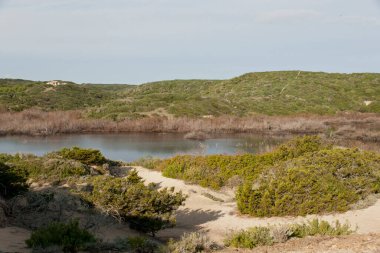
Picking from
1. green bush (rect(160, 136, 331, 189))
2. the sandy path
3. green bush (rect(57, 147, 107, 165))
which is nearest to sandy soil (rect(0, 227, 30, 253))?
the sandy path

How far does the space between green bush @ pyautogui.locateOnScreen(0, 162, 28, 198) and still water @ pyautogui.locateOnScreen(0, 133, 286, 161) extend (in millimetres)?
13129

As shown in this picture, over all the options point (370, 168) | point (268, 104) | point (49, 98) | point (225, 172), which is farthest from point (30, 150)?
point (49, 98)

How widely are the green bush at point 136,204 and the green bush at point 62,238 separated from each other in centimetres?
278

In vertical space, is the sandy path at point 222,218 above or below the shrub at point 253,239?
below

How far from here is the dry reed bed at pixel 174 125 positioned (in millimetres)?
40188

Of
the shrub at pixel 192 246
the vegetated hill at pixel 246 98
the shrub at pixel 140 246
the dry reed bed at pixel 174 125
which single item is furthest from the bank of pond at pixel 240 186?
the vegetated hill at pixel 246 98

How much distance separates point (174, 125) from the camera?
43.2 m

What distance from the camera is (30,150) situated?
94.0 feet

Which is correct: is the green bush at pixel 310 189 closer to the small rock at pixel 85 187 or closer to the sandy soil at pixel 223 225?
the sandy soil at pixel 223 225

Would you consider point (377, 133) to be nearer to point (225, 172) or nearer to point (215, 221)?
point (225, 172)

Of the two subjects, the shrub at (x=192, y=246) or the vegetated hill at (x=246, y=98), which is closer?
the shrub at (x=192, y=246)

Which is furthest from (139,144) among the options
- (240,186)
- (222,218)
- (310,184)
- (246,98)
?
(246,98)

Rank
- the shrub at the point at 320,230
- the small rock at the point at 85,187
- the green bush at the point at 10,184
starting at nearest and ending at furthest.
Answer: the shrub at the point at 320,230 → the green bush at the point at 10,184 → the small rock at the point at 85,187

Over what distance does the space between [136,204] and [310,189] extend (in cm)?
448
